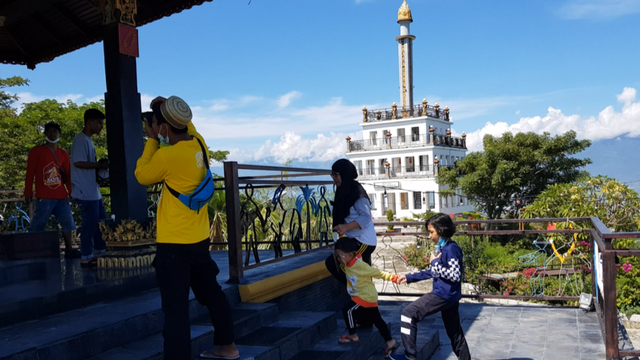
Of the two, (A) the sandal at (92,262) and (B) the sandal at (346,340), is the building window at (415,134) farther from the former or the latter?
(B) the sandal at (346,340)

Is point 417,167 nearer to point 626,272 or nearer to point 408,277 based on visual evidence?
Result: point 626,272

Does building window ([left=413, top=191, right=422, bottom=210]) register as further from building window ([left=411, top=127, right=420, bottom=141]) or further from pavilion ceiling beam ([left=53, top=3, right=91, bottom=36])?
pavilion ceiling beam ([left=53, top=3, right=91, bottom=36])

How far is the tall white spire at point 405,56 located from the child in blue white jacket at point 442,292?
7207cm

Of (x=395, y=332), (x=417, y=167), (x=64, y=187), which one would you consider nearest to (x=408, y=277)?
(x=395, y=332)

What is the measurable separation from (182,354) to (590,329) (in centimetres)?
471

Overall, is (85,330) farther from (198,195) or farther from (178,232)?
(198,195)

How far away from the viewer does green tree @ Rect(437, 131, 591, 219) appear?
39750 millimetres

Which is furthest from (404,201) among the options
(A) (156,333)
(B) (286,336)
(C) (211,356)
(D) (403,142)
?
(C) (211,356)

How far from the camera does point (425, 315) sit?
13.6ft

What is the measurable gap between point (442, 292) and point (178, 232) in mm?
2133

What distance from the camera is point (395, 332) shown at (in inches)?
217

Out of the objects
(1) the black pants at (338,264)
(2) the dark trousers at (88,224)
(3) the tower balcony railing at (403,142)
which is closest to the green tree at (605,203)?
(1) the black pants at (338,264)

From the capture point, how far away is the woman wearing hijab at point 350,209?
15.0 ft

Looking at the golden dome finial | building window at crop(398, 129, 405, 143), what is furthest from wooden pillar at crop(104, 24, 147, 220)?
the golden dome finial
